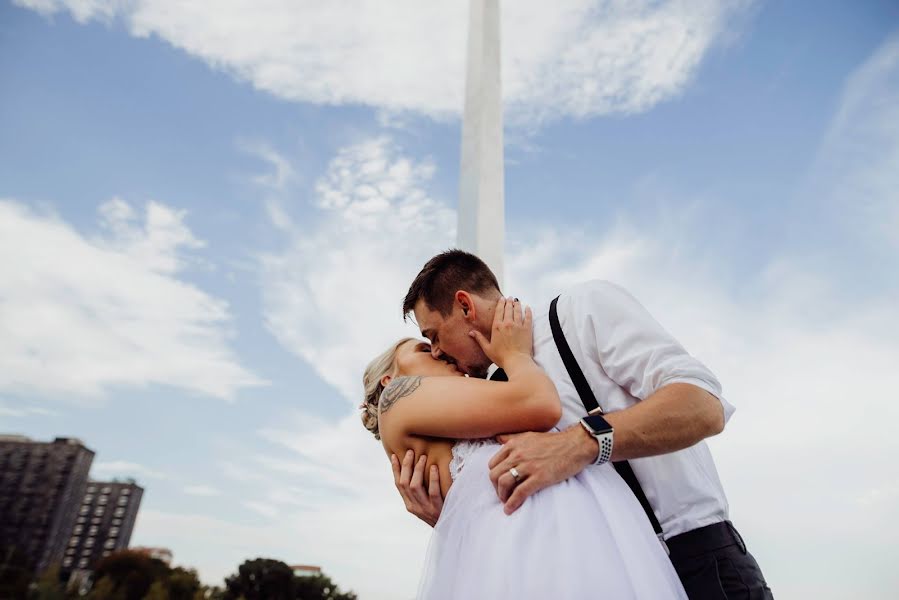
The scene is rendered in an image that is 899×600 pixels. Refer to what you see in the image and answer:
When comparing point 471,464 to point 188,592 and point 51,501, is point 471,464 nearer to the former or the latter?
point 188,592

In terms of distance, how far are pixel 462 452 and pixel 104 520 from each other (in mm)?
84804

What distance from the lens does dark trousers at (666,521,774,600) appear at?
5.18 feet

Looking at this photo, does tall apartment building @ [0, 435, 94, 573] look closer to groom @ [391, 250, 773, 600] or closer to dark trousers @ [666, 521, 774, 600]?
groom @ [391, 250, 773, 600]

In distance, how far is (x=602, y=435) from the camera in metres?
1.51

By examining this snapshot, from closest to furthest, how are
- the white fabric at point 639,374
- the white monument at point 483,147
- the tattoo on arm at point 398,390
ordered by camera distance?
1. the white fabric at point 639,374
2. the tattoo on arm at point 398,390
3. the white monument at point 483,147

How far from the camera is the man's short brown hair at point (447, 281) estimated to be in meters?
2.06

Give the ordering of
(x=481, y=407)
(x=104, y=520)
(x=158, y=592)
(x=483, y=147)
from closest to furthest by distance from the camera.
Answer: (x=481, y=407), (x=483, y=147), (x=158, y=592), (x=104, y=520)

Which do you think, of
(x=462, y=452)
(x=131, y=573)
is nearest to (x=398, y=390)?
(x=462, y=452)

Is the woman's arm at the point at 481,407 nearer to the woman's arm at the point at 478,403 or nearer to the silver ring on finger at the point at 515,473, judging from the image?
the woman's arm at the point at 478,403

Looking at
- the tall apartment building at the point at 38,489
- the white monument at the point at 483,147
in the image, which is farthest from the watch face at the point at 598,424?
the tall apartment building at the point at 38,489

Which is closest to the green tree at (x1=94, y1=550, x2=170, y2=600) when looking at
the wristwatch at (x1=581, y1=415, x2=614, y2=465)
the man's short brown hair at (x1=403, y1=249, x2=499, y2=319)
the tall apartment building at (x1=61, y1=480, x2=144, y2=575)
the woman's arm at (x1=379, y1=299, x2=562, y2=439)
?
the tall apartment building at (x1=61, y1=480, x2=144, y2=575)

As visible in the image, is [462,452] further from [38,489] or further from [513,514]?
[38,489]

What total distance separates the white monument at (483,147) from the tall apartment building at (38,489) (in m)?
54.6

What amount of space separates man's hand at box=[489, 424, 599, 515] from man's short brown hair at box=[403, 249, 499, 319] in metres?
0.66
